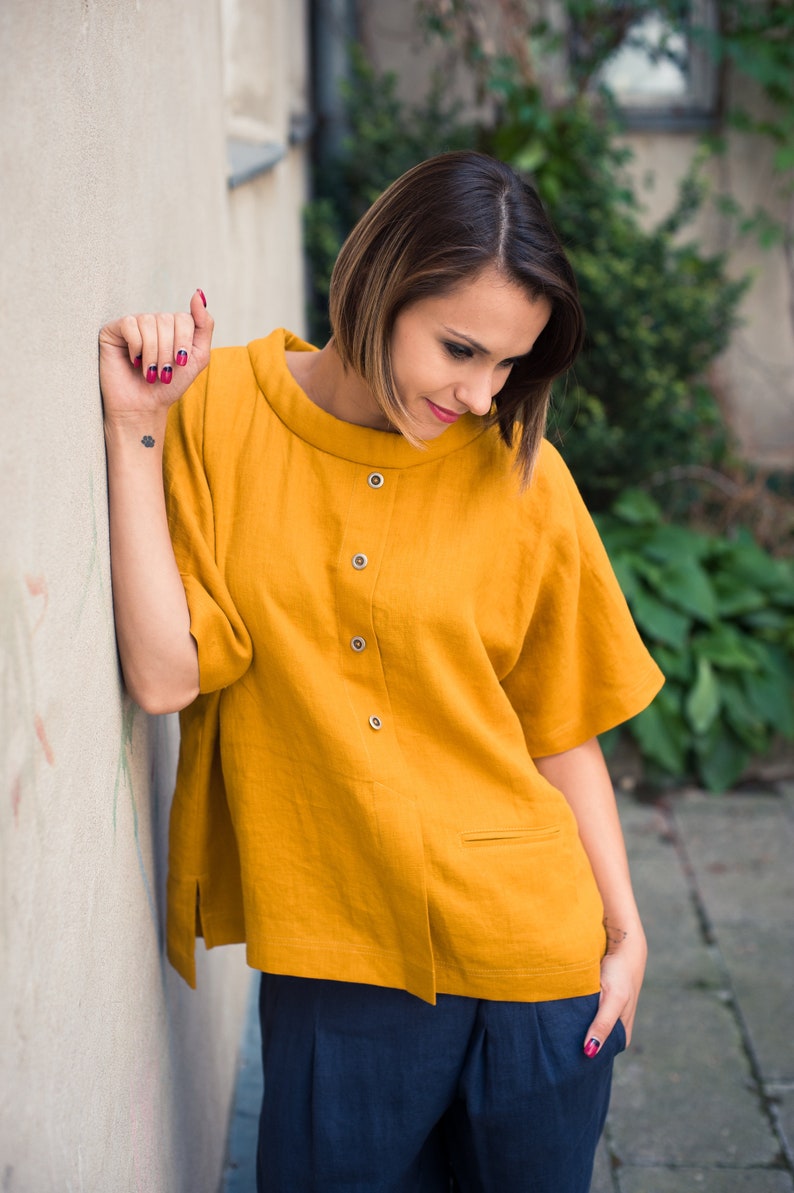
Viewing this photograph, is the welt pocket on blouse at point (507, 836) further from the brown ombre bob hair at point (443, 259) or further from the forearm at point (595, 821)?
the brown ombre bob hair at point (443, 259)

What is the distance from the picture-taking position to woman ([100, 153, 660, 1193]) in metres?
1.23

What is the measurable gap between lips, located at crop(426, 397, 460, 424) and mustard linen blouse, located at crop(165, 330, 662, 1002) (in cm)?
5

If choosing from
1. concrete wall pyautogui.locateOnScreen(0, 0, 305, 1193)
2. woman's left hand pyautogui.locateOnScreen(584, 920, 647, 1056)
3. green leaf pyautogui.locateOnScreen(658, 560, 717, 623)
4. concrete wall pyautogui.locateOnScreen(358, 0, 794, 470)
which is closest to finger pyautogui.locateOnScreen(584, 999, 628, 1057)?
woman's left hand pyautogui.locateOnScreen(584, 920, 647, 1056)

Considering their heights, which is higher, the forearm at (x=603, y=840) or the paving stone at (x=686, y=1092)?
the forearm at (x=603, y=840)

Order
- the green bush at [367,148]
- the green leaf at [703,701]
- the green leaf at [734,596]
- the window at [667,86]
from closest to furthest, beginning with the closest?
1. the green leaf at [703,701]
2. the green leaf at [734,596]
3. the green bush at [367,148]
4. the window at [667,86]

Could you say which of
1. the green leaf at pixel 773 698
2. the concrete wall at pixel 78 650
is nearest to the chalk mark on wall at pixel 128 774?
the concrete wall at pixel 78 650

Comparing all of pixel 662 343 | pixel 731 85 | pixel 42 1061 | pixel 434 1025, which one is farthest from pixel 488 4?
pixel 42 1061

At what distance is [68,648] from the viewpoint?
1011mm

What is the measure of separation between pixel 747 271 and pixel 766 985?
3.61 metres

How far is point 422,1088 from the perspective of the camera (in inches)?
54.9

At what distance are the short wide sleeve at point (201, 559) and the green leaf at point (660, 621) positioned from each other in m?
3.01

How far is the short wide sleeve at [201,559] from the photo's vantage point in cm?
122

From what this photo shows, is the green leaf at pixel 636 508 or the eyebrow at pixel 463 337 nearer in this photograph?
the eyebrow at pixel 463 337

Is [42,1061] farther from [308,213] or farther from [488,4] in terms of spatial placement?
[488,4]
